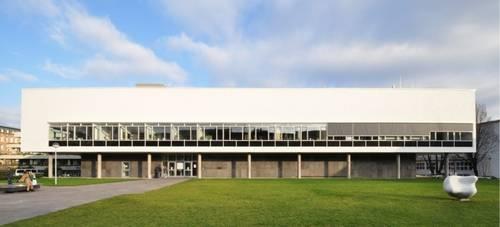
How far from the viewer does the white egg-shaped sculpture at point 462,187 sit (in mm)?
20391

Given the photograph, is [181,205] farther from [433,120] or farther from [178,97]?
[433,120]

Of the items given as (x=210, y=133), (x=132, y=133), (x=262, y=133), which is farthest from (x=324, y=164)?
(x=132, y=133)

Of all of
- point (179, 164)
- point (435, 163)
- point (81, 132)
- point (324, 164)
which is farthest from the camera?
point (435, 163)

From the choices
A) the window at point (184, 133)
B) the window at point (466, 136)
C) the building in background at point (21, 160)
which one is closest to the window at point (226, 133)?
the window at point (184, 133)

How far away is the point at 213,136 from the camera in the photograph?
49781 millimetres

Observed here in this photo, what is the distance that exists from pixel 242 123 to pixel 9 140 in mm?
107060

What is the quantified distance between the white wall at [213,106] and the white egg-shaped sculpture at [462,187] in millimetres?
29439

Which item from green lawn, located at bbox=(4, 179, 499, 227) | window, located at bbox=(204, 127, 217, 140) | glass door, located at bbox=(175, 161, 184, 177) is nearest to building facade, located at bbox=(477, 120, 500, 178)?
window, located at bbox=(204, 127, 217, 140)

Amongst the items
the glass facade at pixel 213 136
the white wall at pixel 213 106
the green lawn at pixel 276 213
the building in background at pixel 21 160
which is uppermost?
the white wall at pixel 213 106

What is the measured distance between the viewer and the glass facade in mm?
49531

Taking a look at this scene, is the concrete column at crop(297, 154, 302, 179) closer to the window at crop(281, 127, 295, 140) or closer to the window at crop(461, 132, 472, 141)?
the window at crop(281, 127, 295, 140)

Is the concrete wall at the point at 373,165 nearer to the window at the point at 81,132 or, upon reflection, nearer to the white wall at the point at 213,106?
the white wall at the point at 213,106

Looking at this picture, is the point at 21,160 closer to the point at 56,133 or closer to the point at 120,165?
the point at 56,133

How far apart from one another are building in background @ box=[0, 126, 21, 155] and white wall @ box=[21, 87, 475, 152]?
89056 mm
